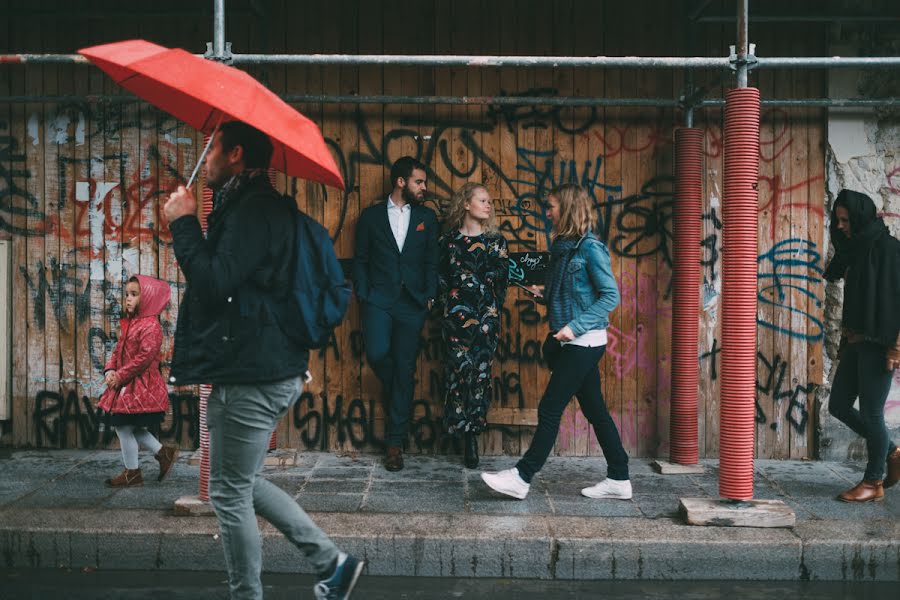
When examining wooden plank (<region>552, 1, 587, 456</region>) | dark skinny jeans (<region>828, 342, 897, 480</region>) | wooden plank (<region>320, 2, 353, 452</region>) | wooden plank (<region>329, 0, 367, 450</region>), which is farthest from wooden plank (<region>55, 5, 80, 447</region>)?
dark skinny jeans (<region>828, 342, 897, 480</region>)

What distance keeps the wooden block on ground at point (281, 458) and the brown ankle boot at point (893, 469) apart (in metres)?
4.06

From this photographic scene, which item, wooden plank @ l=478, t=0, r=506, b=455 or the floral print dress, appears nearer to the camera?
the floral print dress

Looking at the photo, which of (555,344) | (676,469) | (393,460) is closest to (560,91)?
(555,344)

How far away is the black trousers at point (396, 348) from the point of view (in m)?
6.27

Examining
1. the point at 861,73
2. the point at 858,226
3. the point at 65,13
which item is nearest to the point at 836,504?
the point at 858,226

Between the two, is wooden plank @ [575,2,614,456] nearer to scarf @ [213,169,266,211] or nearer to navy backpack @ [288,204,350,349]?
navy backpack @ [288,204,350,349]

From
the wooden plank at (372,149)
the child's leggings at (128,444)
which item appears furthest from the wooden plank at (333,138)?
the child's leggings at (128,444)

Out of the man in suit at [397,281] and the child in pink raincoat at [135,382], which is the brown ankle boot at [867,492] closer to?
the man in suit at [397,281]

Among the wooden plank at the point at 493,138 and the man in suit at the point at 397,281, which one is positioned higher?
the wooden plank at the point at 493,138

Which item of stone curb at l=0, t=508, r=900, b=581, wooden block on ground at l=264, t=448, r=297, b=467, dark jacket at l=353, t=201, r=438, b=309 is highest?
dark jacket at l=353, t=201, r=438, b=309

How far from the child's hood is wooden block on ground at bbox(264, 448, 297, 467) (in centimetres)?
138

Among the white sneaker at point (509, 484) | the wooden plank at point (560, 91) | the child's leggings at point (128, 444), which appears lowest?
the white sneaker at point (509, 484)

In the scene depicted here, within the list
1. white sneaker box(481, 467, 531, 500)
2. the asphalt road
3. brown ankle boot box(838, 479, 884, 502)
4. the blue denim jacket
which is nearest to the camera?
the asphalt road

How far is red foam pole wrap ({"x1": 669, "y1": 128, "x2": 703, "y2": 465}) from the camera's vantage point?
247 inches
